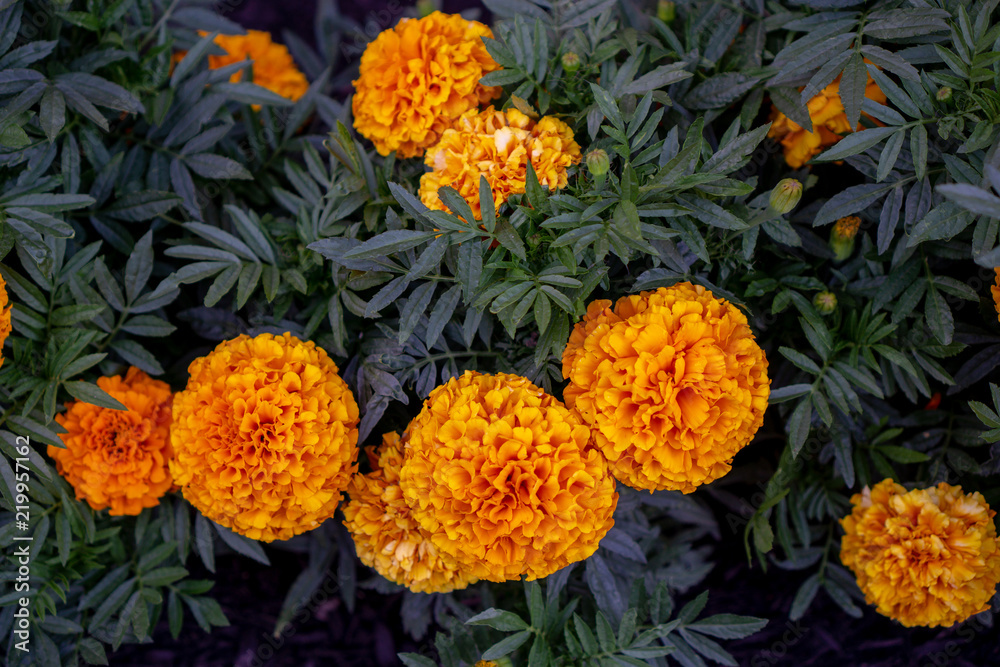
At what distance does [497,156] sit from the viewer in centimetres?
148

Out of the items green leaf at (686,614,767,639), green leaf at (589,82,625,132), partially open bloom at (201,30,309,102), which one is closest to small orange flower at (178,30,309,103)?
partially open bloom at (201,30,309,102)

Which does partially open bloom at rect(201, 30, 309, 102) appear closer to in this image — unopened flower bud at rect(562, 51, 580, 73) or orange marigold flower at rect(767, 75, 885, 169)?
unopened flower bud at rect(562, 51, 580, 73)

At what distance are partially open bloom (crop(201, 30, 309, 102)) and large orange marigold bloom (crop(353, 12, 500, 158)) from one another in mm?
856

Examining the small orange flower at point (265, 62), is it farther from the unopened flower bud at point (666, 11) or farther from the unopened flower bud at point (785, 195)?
the unopened flower bud at point (785, 195)

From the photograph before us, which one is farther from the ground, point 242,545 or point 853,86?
point 853,86

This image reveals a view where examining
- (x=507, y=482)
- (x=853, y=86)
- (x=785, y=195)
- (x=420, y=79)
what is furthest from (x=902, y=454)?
(x=420, y=79)

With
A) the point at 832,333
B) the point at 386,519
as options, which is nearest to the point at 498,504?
the point at 386,519

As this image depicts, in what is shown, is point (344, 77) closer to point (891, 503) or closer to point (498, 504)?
point (498, 504)

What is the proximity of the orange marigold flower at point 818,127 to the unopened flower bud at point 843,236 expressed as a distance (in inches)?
7.8

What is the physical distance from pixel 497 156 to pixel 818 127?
826mm

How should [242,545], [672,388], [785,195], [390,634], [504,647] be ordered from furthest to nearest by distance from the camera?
[390,634] < [242,545] < [504,647] < [785,195] < [672,388]

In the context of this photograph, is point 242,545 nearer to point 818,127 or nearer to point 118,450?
point 118,450

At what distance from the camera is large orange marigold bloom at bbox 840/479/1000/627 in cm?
159

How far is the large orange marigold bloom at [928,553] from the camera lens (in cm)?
159
